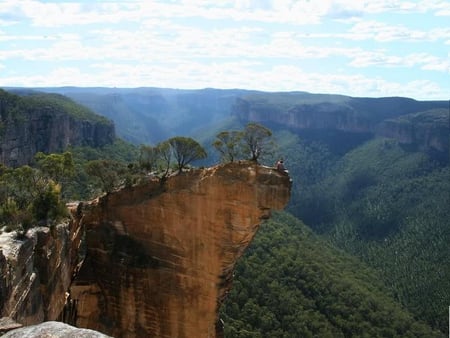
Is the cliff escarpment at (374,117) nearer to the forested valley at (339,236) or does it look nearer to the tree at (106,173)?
the forested valley at (339,236)

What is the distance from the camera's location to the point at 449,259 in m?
95.2

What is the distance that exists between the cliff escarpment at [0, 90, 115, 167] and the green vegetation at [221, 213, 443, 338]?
38.7 metres

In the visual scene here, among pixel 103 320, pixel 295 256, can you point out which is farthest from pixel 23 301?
pixel 295 256

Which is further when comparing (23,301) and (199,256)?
(199,256)

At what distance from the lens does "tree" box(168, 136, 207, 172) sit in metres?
29.3

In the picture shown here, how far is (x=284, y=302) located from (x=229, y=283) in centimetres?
3462

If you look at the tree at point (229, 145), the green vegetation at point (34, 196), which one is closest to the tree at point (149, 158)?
the tree at point (229, 145)

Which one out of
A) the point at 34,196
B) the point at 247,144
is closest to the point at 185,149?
the point at 247,144

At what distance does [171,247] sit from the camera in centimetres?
2850

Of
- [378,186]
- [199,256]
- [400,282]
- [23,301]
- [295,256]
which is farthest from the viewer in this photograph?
[378,186]

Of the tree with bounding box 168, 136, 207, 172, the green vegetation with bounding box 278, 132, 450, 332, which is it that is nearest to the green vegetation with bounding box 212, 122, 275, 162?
the tree with bounding box 168, 136, 207, 172

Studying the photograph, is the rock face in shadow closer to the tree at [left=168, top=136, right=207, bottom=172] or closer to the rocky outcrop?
the tree at [left=168, top=136, right=207, bottom=172]

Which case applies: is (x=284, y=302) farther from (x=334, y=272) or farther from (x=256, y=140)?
(x=256, y=140)

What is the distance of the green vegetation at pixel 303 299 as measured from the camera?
2282 inches
